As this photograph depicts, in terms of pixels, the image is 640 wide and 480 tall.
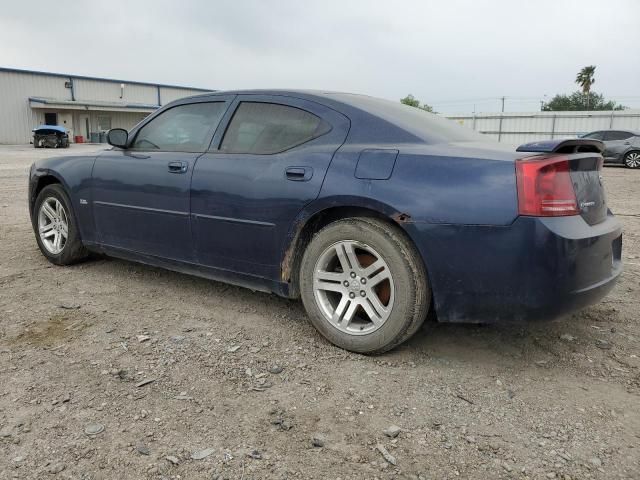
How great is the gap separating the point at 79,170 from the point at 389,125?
276cm

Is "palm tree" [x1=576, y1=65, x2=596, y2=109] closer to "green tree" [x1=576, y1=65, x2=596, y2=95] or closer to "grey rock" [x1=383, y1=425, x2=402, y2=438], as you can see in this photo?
"green tree" [x1=576, y1=65, x2=596, y2=95]

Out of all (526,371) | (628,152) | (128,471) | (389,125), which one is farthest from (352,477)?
(628,152)

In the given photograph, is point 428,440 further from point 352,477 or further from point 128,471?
point 128,471

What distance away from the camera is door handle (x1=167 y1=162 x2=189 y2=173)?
145 inches

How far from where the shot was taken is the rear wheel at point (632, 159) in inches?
703

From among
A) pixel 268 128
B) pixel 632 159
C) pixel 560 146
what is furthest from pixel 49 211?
pixel 632 159

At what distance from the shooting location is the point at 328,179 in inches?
119

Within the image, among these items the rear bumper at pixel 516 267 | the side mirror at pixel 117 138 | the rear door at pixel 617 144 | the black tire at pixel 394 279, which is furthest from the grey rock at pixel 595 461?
the rear door at pixel 617 144

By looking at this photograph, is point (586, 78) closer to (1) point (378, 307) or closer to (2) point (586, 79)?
(2) point (586, 79)

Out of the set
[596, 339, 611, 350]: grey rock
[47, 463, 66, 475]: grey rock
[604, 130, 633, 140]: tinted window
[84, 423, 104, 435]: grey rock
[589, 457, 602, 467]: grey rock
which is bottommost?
[589, 457, 602, 467]: grey rock

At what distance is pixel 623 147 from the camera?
17984 mm

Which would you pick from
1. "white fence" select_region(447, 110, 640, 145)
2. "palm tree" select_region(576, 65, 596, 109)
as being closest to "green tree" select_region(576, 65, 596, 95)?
"palm tree" select_region(576, 65, 596, 109)

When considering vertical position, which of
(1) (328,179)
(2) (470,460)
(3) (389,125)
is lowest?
(2) (470,460)

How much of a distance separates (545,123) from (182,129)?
3100 cm
